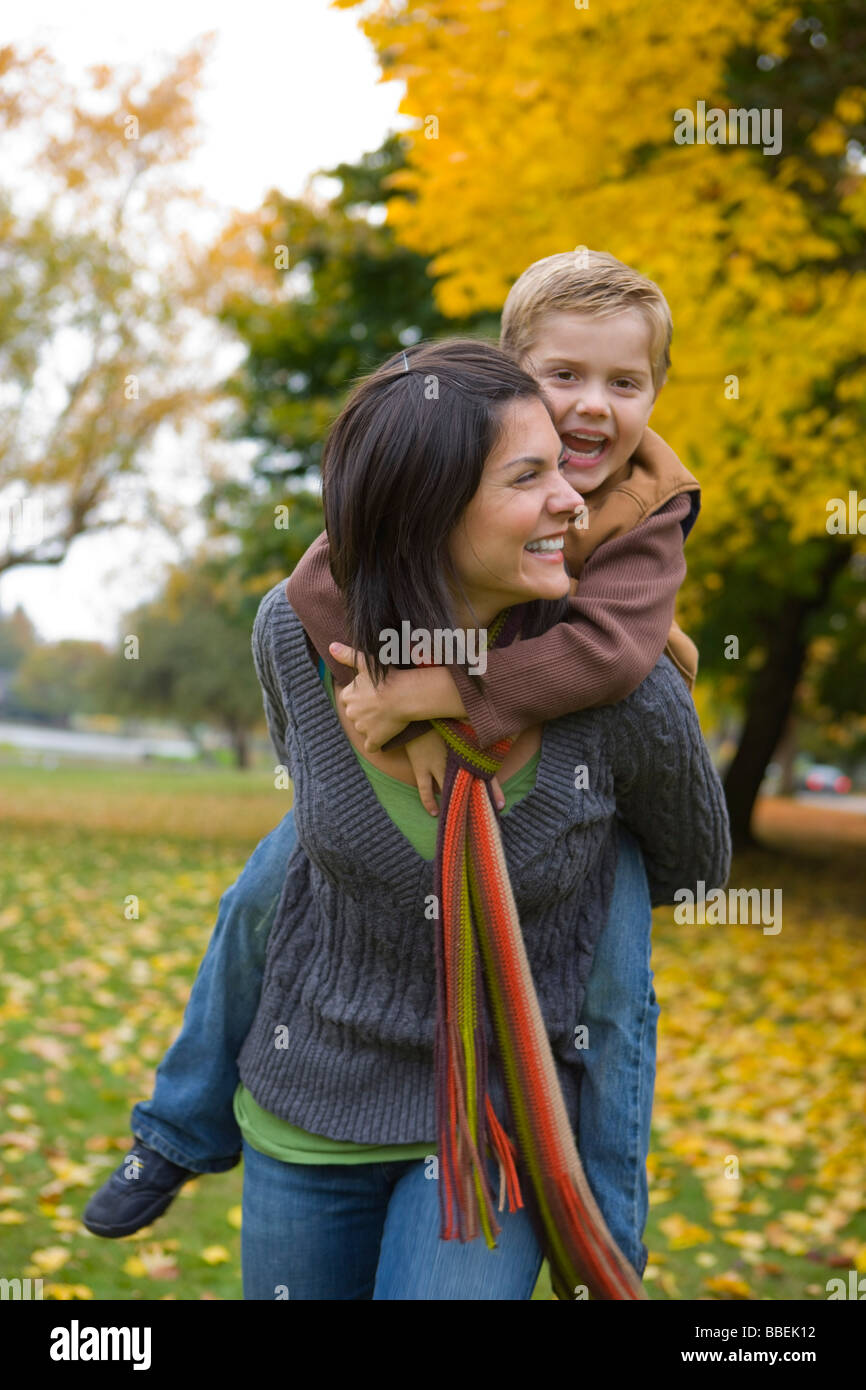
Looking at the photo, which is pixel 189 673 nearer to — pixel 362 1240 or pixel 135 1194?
pixel 135 1194

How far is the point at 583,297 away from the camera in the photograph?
1864mm

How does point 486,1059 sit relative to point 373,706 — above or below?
below

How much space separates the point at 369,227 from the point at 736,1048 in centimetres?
787

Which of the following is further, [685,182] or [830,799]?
[830,799]

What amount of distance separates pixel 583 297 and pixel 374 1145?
1.24 meters

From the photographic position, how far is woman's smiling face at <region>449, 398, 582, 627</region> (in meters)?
1.63

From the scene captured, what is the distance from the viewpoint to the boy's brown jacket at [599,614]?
5.49ft

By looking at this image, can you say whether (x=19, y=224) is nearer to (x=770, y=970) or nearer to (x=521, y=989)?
(x=770, y=970)

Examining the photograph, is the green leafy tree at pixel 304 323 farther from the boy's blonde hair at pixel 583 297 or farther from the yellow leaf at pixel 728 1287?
the boy's blonde hair at pixel 583 297

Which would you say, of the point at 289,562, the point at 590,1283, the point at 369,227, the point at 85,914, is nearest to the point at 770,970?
the point at 85,914

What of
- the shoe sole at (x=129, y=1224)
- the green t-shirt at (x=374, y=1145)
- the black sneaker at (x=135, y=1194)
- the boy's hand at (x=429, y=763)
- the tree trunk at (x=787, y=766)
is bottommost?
the tree trunk at (x=787, y=766)
